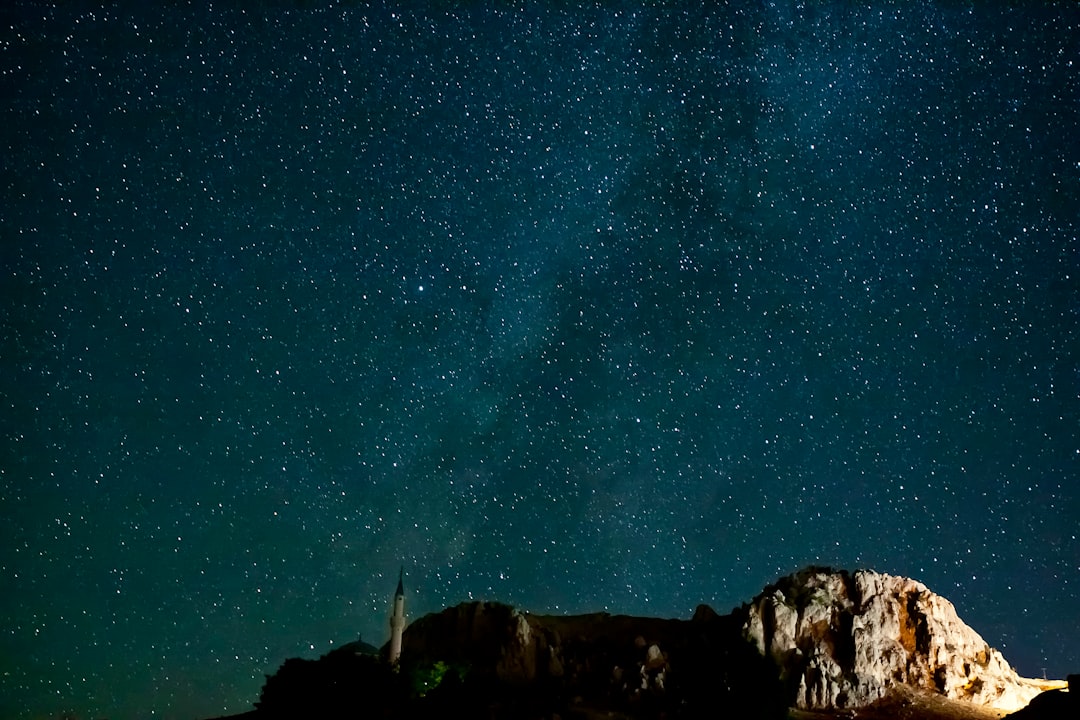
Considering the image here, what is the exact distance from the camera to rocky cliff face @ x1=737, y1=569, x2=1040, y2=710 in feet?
167

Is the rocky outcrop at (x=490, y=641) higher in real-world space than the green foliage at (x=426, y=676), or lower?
higher

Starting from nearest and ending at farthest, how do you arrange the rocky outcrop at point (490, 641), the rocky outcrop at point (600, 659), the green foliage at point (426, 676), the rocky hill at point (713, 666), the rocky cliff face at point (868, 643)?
the rocky hill at point (713, 666), the green foliage at point (426, 676), the rocky outcrop at point (600, 659), the rocky cliff face at point (868, 643), the rocky outcrop at point (490, 641)

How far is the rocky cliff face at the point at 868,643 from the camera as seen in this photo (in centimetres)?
5091

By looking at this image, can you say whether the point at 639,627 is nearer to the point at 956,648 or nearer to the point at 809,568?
the point at 809,568

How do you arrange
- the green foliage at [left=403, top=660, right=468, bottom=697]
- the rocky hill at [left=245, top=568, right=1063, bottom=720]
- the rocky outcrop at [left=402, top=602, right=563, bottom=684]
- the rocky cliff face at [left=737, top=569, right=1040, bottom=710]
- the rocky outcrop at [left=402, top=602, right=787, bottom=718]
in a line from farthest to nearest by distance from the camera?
the rocky outcrop at [left=402, top=602, right=563, bottom=684]
the rocky cliff face at [left=737, top=569, right=1040, bottom=710]
the rocky outcrop at [left=402, top=602, right=787, bottom=718]
the green foliage at [left=403, top=660, right=468, bottom=697]
the rocky hill at [left=245, top=568, right=1063, bottom=720]

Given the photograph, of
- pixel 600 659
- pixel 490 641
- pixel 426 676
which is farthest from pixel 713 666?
pixel 426 676

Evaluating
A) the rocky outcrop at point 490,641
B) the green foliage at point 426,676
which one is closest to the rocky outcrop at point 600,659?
the rocky outcrop at point 490,641

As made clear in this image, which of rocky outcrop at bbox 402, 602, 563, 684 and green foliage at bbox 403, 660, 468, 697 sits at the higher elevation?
rocky outcrop at bbox 402, 602, 563, 684

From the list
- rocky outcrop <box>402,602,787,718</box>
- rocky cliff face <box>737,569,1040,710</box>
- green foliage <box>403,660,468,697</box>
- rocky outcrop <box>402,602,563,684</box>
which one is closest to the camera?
green foliage <box>403,660,468,697</box>

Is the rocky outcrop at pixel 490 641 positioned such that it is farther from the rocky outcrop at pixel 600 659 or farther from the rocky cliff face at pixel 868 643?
the rocky cliff face at pixel 868 643

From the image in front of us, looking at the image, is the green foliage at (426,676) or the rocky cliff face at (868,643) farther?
the rocky cliff face at (868,643)

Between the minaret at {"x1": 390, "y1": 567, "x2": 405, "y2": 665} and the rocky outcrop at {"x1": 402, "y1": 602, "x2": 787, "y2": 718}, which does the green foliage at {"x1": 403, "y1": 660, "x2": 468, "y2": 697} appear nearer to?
the rocky outcrop at {"x1": 402, "y1": 602, "x2": 787, "y2": 718}

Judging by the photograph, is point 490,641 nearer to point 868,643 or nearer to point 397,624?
point 397,624

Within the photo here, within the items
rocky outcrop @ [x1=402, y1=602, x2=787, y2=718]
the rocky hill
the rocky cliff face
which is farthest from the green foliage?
the rocky cliff face
